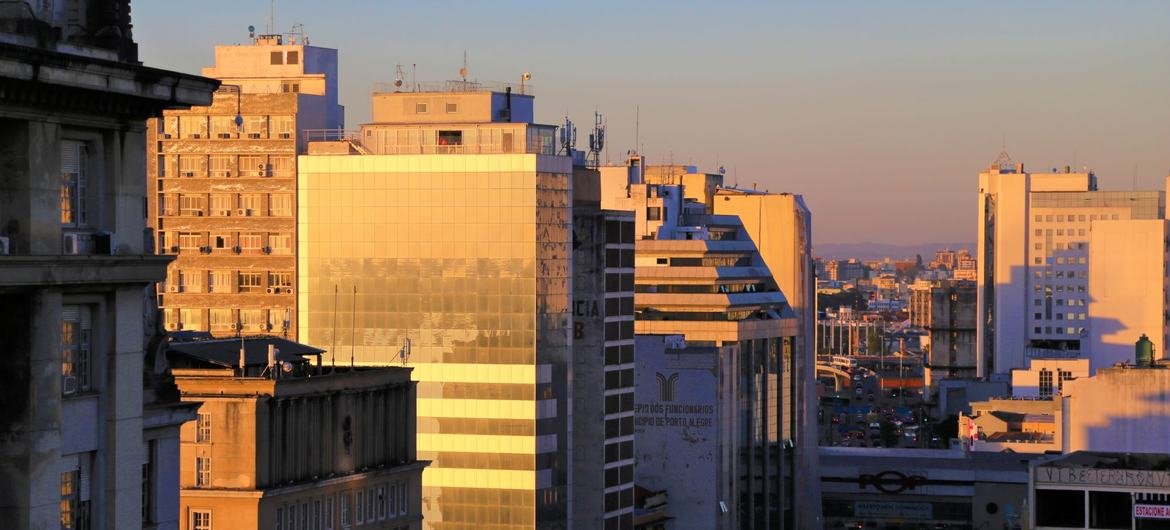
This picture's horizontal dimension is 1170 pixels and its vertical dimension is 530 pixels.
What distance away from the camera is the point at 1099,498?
108 metres

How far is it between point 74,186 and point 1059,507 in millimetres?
74744

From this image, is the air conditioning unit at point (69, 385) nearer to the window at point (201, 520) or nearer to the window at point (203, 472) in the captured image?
the window at point (201, 520)

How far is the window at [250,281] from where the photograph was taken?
13950cm

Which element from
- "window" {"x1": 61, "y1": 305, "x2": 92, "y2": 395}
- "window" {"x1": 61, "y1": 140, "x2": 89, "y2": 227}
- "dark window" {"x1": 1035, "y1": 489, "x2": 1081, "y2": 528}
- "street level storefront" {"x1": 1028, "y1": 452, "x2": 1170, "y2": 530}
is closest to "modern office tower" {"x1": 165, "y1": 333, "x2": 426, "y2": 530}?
"dark window" {"x1": 1035, "y1": 489, "x2": 1081, "y2": 528}

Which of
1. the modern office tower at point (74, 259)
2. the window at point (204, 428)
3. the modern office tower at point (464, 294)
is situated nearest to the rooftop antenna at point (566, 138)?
the modern office tower at point (464, 294)

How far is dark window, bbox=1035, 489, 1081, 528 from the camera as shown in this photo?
353 ft

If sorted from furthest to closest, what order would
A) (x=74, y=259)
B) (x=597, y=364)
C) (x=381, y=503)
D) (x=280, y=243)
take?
(x=597, y=364) < (x=280, y=243) < (x=381, y=503) < (x=74, y=259)

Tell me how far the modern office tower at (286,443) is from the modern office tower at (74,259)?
4940 cm

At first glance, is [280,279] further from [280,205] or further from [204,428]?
[204,428]

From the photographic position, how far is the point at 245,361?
314 ft

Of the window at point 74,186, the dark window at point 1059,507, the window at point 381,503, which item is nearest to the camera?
the window at point 74,186

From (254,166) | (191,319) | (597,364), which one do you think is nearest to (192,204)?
(254,166)

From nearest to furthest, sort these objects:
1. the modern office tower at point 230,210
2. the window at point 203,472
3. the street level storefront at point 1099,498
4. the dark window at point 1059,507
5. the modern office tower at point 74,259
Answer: the modern office tower at point 74,259 → the window at point 203,472 → the street level storefront at point 1099,498 → the dark window at point 1059,507 → the modern office tower at point 230,210

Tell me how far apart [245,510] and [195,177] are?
161 ft
